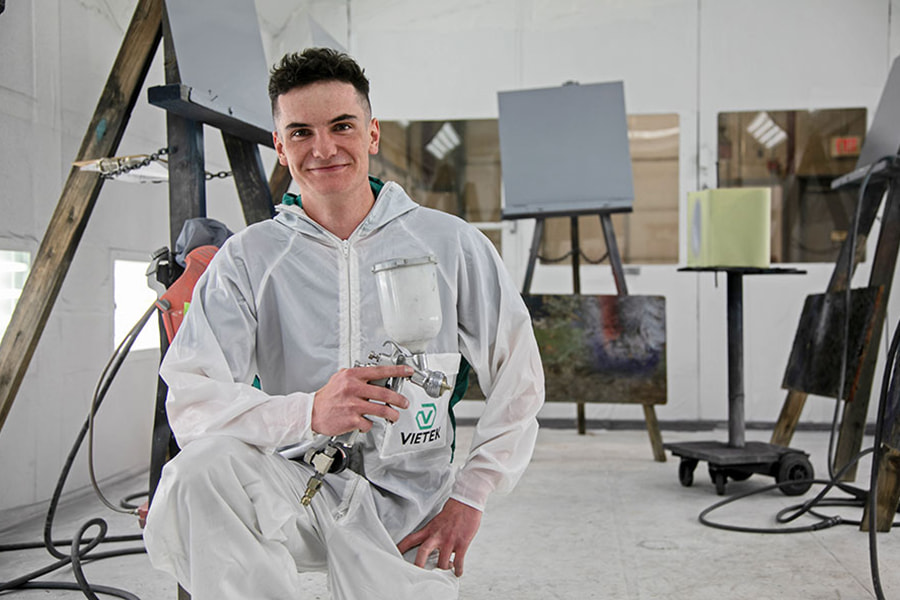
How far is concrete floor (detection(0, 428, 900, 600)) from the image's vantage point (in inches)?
74.5

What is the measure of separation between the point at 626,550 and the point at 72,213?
1.68 meters

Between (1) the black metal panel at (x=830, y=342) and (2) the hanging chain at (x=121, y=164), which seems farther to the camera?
(1) the black metal panel at (x=830, y=342)

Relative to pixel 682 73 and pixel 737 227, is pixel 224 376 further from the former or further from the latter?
pixel 682 73

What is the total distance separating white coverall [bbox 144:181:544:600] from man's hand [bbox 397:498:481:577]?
0.06 feet

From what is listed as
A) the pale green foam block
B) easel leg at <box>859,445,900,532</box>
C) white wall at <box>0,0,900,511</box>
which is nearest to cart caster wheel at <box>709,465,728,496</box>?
easel leg at <box>859,445,900,532</box>

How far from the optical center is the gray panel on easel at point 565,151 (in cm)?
355

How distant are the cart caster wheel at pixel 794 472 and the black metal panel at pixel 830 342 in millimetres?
250

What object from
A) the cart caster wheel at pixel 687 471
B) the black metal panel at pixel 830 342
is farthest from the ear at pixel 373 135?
the cart caster wheel at pixel 687 471

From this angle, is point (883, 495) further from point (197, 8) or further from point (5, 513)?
point (5, 513)

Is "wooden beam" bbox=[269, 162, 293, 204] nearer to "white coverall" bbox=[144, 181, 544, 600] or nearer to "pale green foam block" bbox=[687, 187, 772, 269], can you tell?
"white coverall" bbox=[144, 181, 544, 600]

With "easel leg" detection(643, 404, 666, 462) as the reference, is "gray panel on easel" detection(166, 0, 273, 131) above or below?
above

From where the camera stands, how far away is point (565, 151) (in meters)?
3.60

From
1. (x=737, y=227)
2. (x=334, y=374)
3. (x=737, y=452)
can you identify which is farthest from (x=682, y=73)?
(x=334, y=374)

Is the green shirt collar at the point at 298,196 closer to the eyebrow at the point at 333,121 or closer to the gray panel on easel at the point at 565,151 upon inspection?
the eyebrow at the point at 333,121
